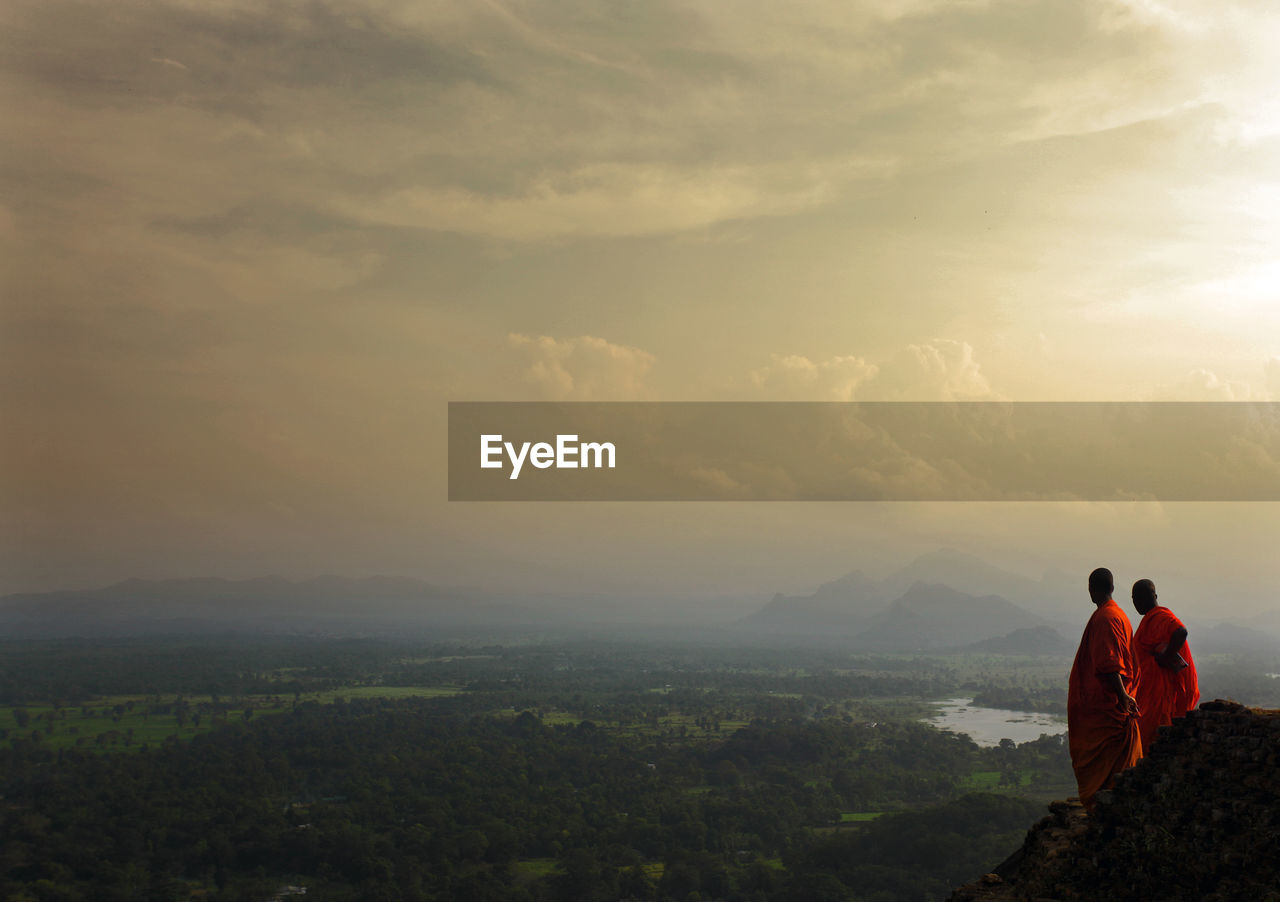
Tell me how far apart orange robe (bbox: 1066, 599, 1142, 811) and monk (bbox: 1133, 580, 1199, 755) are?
0.55 ft

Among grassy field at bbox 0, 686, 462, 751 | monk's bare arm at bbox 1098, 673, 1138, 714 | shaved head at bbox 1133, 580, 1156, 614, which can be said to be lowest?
grassy field at bbox 0, 686, 462, 751

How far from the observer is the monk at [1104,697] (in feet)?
32.3

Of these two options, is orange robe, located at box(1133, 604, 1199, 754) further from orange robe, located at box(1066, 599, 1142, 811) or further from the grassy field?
the grassy field

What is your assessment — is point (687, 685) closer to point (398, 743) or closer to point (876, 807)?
point (398, 743)

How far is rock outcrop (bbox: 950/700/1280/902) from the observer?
8414mm

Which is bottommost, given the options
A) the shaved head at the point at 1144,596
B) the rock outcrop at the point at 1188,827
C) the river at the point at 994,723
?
the river at the point at 994,723

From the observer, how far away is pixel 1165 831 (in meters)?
9.05

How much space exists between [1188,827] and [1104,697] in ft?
4.92

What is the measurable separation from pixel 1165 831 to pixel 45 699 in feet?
588

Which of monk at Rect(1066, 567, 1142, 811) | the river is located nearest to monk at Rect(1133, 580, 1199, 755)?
monk at Rect(1066, 567, 1142, 811)

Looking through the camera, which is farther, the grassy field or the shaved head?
the grassy field

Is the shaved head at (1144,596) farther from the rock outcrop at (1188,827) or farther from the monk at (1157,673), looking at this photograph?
the rock outcrop at (1188,827)

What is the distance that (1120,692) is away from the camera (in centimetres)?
984

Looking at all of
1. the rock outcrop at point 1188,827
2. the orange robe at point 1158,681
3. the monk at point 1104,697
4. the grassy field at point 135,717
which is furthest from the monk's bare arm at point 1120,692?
the grassy field at point 135,717
